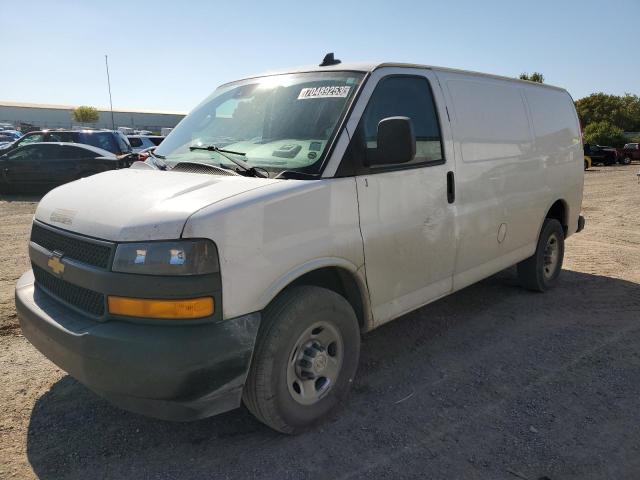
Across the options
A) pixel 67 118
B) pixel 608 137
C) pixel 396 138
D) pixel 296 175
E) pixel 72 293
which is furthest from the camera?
pixel 67 118

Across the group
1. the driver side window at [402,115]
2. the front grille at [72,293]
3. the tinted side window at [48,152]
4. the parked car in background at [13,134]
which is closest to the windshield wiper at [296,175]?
the driver side window at [402,115]

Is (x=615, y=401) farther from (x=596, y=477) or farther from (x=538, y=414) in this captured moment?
(x=596, y=477)

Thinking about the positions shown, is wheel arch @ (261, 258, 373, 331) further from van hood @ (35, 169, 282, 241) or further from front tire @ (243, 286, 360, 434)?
van hood @ (35, 169, 282, 241)

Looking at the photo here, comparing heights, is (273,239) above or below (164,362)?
above

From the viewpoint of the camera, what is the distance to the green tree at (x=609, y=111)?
53.8 meters

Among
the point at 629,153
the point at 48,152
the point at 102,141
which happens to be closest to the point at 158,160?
the point at 48,152

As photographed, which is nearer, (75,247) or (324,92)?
(75,247)

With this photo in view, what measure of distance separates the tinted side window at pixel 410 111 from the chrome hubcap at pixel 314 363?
1.20 meters

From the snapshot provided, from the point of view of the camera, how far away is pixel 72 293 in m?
2.78

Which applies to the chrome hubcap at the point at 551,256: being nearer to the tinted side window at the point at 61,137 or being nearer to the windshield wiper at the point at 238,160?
the windshield wiper at the point at 238,160

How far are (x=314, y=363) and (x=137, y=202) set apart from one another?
134 centimetres

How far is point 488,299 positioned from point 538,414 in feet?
7.86

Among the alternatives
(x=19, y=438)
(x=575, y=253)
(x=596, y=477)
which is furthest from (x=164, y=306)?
(x=575, y=253)

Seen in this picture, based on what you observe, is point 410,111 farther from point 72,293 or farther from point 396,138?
point 72,293
